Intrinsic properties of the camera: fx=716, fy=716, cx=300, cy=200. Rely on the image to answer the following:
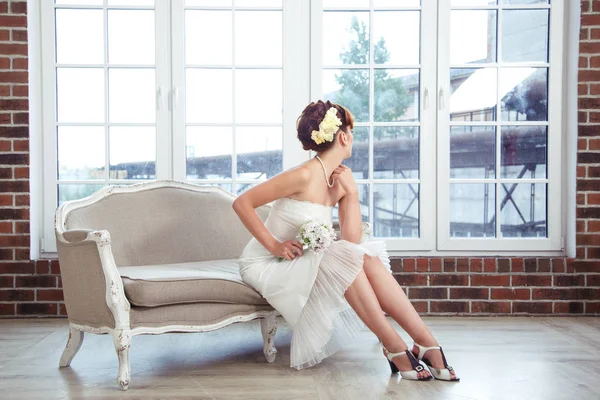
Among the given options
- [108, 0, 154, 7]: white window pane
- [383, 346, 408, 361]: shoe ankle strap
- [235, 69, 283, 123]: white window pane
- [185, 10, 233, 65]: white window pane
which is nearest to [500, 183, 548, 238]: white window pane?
[235, 69, 283, 123]: white window pane

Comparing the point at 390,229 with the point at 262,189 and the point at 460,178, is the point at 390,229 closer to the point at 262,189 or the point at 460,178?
the point at 460,178

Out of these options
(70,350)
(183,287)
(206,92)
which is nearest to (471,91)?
(206,92)

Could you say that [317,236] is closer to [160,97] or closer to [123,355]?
[123,355]

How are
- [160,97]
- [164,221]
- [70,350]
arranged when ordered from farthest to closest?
[160,97], [164,221], [70,350]

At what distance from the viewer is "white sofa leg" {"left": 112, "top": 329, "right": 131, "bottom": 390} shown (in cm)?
297

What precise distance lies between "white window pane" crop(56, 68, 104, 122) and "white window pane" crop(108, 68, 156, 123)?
3.0 inches

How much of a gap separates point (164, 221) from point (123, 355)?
107cm

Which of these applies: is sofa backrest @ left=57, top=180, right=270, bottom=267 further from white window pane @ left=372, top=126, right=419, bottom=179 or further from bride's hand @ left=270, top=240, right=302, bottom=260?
white window pane @ left=372, top=126, right=419, bottom=179

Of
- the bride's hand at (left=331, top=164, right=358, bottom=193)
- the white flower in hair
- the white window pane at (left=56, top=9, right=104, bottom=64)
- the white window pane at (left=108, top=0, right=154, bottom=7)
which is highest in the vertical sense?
the white window pane at (left=108, top=0, right=154, bottom=7)

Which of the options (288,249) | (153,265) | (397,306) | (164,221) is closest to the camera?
(397,306)

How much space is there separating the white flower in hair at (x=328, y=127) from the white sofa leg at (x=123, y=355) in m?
1.20

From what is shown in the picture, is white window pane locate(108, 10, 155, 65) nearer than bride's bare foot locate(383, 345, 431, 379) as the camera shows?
No

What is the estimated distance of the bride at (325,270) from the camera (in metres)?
3.09

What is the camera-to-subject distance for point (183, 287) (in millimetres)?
3174
